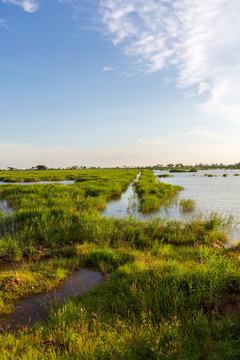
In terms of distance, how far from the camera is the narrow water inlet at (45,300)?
496 centimetres

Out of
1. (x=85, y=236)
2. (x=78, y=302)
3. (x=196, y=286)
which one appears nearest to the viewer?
(x=196, y=286)

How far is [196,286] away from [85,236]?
21.4 feet

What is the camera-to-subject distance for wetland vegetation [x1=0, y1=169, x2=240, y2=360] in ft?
11.6

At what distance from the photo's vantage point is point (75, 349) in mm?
3486

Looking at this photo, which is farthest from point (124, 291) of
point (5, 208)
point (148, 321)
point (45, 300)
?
point (5, 208)

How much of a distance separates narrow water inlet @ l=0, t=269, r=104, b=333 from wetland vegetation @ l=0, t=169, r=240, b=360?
0.20m

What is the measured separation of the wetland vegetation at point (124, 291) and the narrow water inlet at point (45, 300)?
197 mm

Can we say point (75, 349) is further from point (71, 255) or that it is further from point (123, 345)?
point (71, 255)

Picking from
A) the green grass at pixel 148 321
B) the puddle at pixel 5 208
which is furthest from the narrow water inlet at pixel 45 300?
the puddle at pixel 5 208

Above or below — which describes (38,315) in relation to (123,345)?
below

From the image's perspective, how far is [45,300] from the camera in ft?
19.1

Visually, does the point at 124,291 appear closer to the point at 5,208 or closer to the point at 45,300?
the point at 45,300

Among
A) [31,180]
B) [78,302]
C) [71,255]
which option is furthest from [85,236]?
[31,180]

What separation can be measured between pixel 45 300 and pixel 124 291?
2.25 meters
